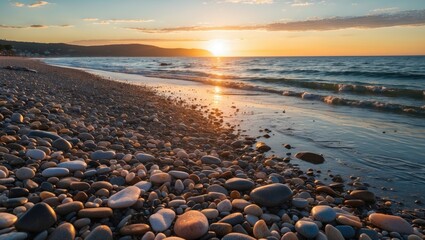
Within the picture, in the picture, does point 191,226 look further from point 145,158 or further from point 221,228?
point 145,158

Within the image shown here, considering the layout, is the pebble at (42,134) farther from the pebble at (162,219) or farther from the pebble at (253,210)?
the pebble at (253,210)

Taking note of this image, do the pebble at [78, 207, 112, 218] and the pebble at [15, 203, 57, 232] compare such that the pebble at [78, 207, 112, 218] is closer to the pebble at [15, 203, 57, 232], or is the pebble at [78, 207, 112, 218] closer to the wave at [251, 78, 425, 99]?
the pebble at [15, 203, 57, 232]

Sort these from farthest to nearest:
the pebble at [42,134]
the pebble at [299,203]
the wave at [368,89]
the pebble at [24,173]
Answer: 1. the wave at [368,89]
2. the pebble at [42,134]
3. the pebble at [299,203]
4. the pebble at [24,173]

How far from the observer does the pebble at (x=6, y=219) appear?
218 cm

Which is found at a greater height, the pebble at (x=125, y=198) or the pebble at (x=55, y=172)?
the pebble at (x=55, y=172)

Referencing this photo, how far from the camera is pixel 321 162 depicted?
16.0ft

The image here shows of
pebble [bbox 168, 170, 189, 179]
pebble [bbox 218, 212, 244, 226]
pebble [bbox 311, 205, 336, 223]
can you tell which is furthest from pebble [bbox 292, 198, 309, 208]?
pebble [bbox 168, 170, 189, 179]

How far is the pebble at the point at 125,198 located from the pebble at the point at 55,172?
0.76 metres

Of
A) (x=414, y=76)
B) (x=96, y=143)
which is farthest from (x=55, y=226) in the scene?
(x=414, y=76)

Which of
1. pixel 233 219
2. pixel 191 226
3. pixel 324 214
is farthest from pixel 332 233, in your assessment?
pixel 191 226

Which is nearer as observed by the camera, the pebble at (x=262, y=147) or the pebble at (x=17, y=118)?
the pebble at (x=17, y=118)

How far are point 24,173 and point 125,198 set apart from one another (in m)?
1.12

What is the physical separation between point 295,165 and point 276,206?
1.79 meters

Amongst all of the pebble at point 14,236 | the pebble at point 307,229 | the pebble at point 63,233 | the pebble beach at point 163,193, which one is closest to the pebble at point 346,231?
the pebble beach at point 163,193
